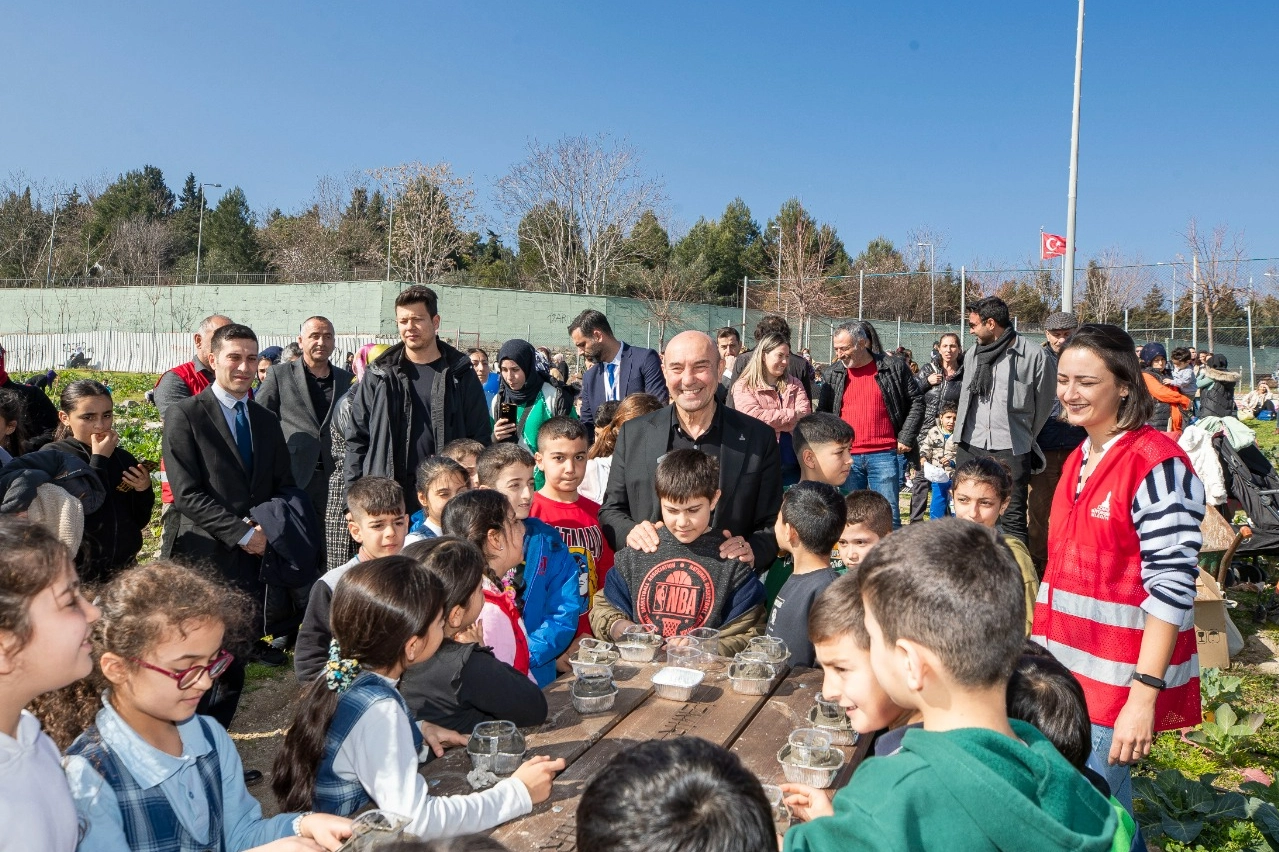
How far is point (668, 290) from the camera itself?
37.2 m

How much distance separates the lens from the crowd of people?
152 centimetres

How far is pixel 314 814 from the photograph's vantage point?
1963mm

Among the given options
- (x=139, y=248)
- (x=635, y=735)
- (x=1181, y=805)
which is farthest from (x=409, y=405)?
(x=139, y=248)

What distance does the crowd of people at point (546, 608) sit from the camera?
152cm

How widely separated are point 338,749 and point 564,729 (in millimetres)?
629

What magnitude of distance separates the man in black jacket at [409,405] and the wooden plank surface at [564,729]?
2.71 meters

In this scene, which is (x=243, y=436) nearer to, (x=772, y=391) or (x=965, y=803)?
(x=772, y=391)

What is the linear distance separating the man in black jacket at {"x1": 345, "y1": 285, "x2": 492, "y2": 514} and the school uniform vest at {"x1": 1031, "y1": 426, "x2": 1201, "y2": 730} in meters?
3.63

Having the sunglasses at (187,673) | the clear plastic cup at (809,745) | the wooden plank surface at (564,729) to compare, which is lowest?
the wooden plank surface at (564,729)

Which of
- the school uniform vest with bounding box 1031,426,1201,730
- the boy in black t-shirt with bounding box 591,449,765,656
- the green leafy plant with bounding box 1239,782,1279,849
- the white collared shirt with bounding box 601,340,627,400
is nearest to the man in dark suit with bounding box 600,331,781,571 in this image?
the boy in black t-shirt with bounding box 591,449,765,656

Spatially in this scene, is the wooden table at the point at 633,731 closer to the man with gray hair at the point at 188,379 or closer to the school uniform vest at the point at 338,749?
the school uniform vest at the point at 338,749

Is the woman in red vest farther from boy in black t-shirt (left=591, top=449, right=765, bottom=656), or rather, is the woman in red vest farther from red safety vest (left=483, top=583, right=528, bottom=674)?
red safety vest (left=483, top=583, right=528, bottom=674)

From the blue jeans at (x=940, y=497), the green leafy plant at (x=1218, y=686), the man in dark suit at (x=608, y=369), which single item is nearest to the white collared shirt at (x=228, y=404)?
the man in dark suit at (x=608, y=369)

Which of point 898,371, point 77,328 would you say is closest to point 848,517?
point 898,371
